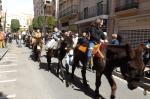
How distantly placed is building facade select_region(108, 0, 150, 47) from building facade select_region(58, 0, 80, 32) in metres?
12.5

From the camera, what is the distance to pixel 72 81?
1296 centimetres

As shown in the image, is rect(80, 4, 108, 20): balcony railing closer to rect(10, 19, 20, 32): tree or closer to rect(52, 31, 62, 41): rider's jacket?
rect(52, 31, 62, 41): rider's jacket

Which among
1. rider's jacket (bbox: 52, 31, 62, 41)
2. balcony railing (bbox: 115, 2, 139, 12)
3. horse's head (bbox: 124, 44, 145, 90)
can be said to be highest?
balcony railing (bbox: 115, 2, 139, 12)

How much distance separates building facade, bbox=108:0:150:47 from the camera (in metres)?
27.2

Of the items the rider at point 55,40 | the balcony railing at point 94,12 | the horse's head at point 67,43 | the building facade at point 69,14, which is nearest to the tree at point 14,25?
the building facade at point 69,14

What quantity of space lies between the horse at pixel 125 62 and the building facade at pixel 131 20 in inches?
659

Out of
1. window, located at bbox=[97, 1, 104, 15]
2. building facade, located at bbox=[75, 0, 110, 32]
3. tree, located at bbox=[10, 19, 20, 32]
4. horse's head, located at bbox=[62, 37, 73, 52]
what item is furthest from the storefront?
tree, located at bbox=[10, 19, 20, 32]

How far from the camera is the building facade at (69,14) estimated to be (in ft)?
172

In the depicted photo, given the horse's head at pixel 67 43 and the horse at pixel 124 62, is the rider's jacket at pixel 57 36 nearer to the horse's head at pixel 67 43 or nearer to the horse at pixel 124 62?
the horse's head at pixel 67 43

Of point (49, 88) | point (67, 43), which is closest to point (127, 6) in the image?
point (67, 43)

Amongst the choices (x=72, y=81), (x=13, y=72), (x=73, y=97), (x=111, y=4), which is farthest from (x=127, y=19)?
(x=73, y=97)

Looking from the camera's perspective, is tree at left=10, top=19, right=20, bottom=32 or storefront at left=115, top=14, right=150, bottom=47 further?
tree at left=10, top=19, right=20, bottom=32

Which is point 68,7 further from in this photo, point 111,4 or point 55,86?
point 55,86

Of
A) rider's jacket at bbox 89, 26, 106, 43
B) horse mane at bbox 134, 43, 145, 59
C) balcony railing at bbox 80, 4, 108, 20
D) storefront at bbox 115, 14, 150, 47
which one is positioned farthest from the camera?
balcony railing at bbox 80, 4, 108, 20
